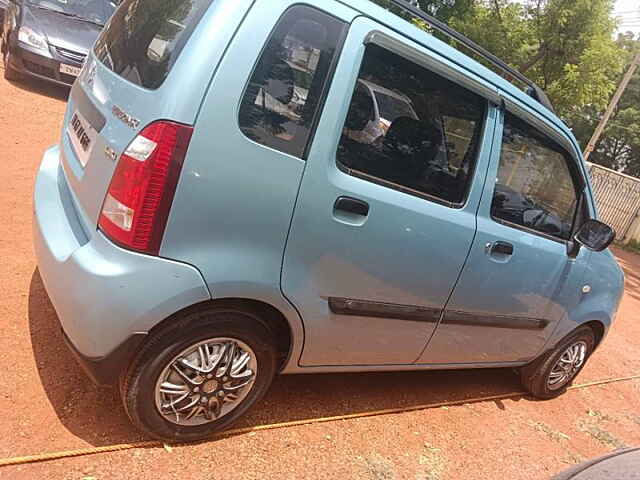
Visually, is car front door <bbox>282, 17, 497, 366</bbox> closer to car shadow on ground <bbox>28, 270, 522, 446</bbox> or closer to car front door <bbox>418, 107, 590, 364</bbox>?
car front door <bbox>418, 107, 590, 364</bbox>

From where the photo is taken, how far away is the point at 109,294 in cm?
175

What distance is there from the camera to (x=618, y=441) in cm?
352

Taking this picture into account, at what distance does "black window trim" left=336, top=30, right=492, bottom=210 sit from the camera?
6.66 feet

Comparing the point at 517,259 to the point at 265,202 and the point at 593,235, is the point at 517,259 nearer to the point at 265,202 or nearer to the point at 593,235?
the point at 593,235

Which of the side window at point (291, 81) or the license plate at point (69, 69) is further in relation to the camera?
the license plate at point (69, 69)

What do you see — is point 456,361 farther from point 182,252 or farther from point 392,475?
point 182,252

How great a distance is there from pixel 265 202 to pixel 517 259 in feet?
5.36

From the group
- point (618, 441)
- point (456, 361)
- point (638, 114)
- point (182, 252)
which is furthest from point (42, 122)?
point (638, 114)

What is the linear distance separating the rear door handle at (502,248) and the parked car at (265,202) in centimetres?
2

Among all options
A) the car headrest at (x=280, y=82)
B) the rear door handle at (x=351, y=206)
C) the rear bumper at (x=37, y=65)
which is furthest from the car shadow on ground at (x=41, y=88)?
the rear door handle at (x=351, y=206)

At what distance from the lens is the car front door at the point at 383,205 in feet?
6.56

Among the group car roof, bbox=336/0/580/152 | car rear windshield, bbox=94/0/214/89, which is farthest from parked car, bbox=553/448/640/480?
car rear windshield, bbox=94/0/214/89

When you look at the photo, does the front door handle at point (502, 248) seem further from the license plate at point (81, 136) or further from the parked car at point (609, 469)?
the license plate at point (81, 136)

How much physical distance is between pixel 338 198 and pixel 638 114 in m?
35.6
